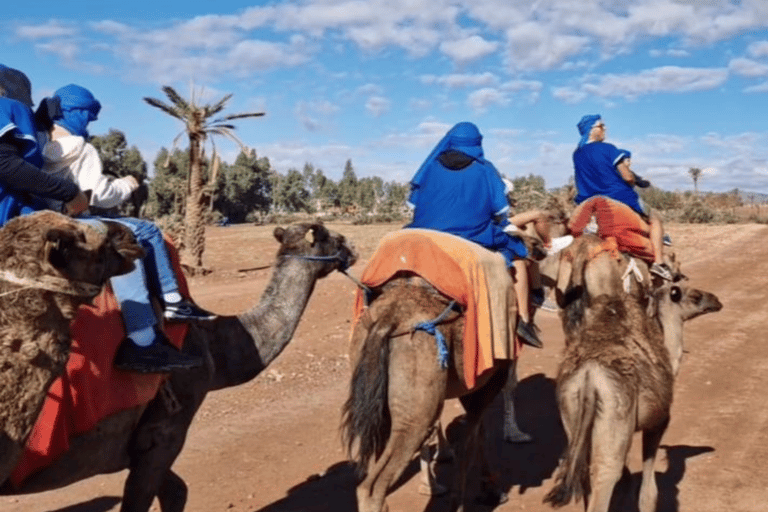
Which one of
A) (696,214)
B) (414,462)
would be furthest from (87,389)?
(696,214)

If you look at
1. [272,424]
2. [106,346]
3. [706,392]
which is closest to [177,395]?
[106,346]

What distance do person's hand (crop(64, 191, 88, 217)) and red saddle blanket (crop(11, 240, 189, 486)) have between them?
444 millimetres

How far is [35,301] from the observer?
11.0ft

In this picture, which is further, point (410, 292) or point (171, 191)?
point (171, 191)

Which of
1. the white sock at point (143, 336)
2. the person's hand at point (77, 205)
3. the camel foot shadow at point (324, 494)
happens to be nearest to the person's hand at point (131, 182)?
the person's hand at point (77, 205)

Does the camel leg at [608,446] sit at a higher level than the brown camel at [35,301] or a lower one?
lower

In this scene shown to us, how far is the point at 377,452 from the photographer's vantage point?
215 inches

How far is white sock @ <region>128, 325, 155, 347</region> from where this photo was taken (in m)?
4.73

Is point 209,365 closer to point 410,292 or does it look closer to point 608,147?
point 410,292

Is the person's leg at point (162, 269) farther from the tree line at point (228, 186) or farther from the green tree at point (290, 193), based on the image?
the green tree at point (290, 193)

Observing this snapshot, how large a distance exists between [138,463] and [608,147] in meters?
6.11

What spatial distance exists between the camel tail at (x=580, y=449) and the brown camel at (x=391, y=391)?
879 millimetres

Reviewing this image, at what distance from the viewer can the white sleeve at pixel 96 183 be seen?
4.83 meters

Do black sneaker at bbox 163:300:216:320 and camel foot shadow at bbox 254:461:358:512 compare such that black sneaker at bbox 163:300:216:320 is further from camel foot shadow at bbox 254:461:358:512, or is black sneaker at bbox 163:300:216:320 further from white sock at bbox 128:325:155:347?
camel foot shadow at bbox 254:461:358:512
